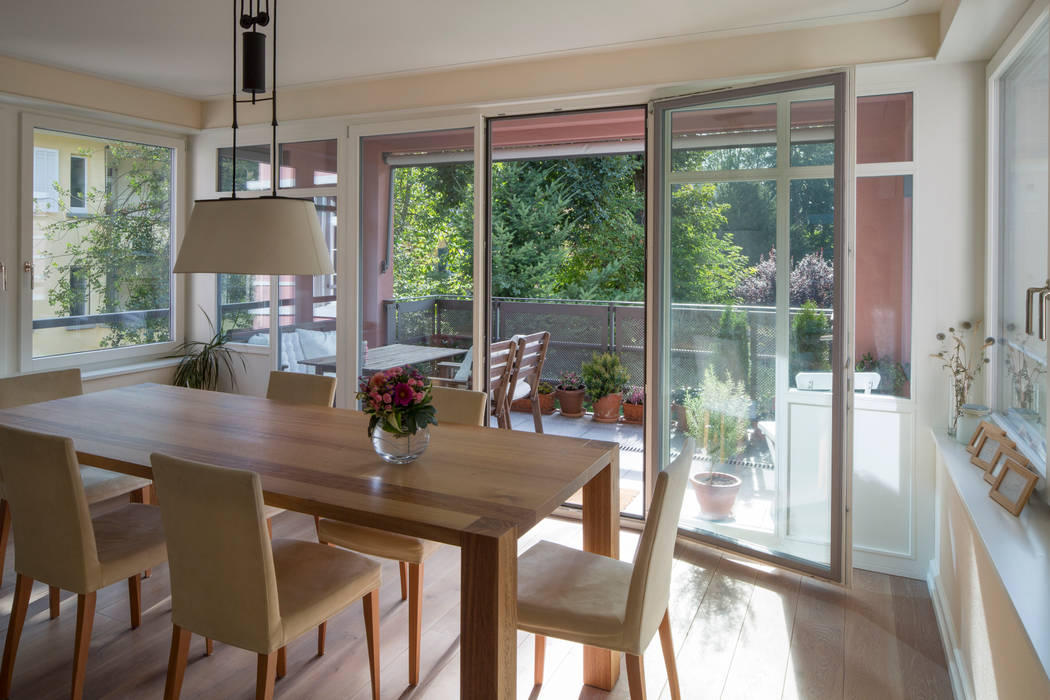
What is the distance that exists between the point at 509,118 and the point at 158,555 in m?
2.84

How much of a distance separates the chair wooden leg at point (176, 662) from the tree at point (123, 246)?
11.5ft

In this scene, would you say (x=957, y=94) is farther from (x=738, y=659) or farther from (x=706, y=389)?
(x=738, y=659)

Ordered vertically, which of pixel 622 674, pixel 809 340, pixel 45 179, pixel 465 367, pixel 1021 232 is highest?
pixel 45 179

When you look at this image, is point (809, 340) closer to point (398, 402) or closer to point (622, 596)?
point (622, 596)

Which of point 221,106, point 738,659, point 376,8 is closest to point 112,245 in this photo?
point 221,106

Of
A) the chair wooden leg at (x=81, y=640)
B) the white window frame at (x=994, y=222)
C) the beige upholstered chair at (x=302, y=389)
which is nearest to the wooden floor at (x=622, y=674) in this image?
the chair wooden leg at (x=81, y=640)

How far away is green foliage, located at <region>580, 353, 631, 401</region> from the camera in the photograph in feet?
22.5

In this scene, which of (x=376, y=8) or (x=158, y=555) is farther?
(x=376, y=8)

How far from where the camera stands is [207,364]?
5.30 m

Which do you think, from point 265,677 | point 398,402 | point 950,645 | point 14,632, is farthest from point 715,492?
point 14,632

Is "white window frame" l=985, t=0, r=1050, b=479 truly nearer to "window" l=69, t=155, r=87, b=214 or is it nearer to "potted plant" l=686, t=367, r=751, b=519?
"potted plant" l=686, t=367, r=751, b=519

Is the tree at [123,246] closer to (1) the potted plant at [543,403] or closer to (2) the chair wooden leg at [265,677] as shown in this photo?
(1) the potted plant at [543,403]

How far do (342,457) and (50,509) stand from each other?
2.83 feet

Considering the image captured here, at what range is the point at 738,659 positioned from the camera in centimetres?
264
